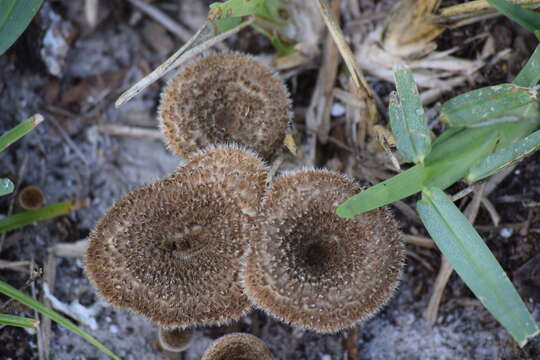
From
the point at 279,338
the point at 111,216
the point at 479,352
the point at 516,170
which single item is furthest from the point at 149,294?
the point at 516,170

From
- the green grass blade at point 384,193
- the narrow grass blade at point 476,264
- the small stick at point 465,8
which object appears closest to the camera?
the narrow grass blade at point 476,264

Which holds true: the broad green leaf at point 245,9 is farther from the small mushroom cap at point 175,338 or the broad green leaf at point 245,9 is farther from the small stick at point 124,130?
the small mushroom cap at point 175,338

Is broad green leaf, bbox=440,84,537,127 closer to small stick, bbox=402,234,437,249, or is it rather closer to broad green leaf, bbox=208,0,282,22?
small stick, bbox=402,234,437,249

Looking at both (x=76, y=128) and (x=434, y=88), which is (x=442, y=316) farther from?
(x=76, y=128)

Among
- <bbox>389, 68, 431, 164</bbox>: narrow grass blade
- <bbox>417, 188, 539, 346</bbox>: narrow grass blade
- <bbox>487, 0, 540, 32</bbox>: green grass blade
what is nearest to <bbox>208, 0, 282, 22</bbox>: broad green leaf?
<bbox>389, 68, 431, 164</bbox>: narrow grass blade

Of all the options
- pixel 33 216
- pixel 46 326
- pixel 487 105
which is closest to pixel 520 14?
pixel 487 105

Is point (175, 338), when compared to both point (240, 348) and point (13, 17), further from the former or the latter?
point (13, 17)

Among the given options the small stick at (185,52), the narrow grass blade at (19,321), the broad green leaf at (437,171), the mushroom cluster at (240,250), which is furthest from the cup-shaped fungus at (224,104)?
the narrow grass blade at (19,321)
